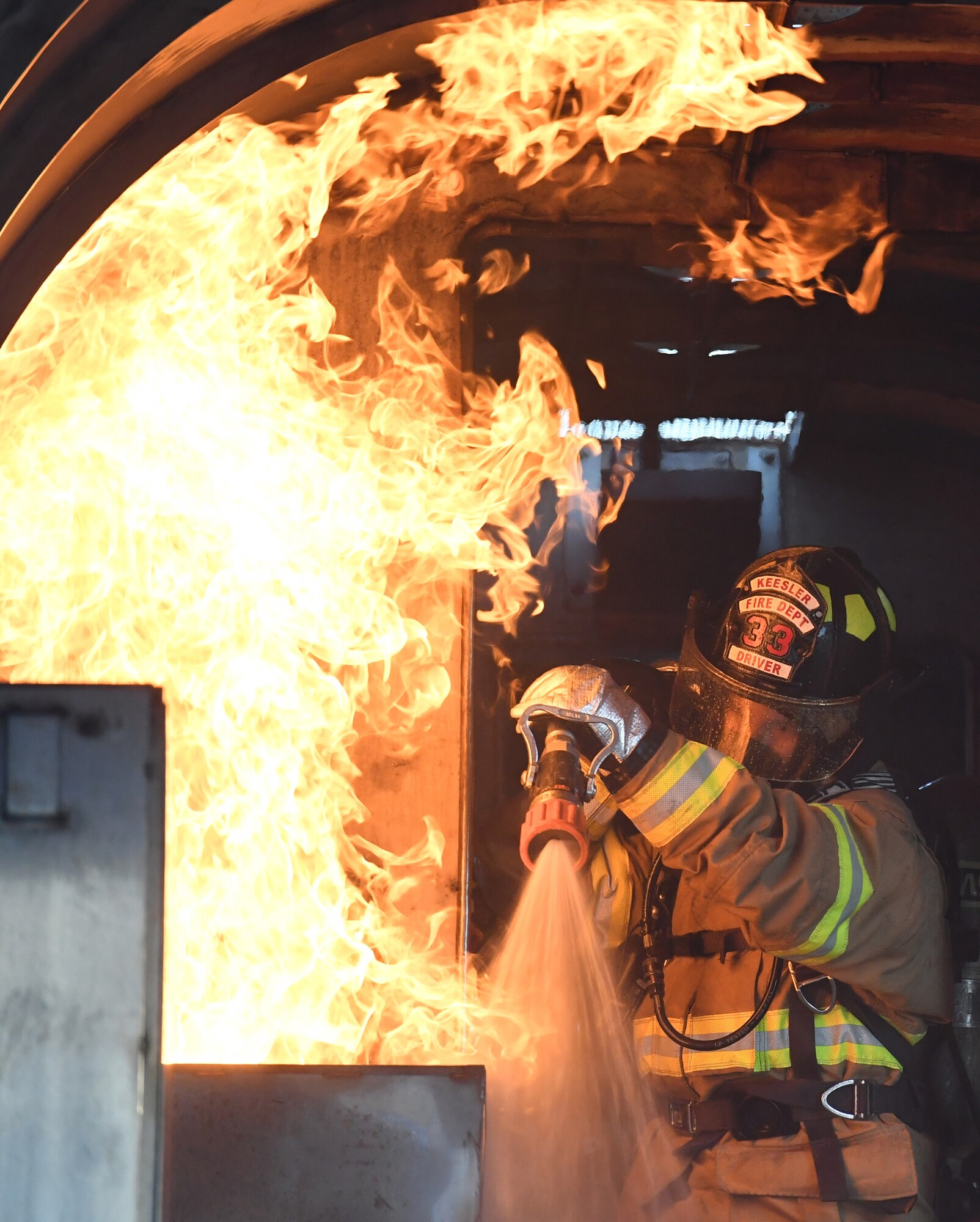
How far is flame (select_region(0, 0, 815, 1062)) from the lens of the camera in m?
3.29

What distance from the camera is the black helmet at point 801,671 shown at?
314 centimetres

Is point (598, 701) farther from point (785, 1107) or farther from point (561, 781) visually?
point (785, 1107)

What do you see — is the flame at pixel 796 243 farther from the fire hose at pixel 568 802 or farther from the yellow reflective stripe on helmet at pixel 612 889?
the yellow reflective stripe on helmet at pixel 612 889

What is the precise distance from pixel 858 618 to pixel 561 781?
98 centimetres

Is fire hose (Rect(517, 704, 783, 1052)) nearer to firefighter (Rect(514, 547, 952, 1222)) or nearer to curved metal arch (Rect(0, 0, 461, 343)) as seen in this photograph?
firefighter (Rect(514, 547, 952, 1222))

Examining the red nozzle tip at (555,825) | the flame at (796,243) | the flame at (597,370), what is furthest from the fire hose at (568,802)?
the flame at (796,243)

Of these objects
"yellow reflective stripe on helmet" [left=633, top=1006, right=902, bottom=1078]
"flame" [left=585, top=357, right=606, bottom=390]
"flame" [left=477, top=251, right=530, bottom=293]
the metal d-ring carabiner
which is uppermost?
"flame" [left=477, top=251, right=530, bottom=293]

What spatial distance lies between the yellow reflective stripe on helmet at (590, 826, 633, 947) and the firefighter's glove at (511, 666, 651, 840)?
0.63 metres

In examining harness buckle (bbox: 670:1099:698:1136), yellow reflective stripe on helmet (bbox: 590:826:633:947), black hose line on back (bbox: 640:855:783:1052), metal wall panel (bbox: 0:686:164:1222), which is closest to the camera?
metal wall panel (bbox: 0:686:164:1222)

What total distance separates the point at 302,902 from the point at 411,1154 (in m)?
1.48

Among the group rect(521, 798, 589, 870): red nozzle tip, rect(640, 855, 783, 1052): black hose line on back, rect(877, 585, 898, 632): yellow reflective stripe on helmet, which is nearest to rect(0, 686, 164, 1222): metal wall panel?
rect(521, 798, 589, 870): red nozzle tip

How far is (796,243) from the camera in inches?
152

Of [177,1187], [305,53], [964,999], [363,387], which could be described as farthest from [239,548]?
[964,999]

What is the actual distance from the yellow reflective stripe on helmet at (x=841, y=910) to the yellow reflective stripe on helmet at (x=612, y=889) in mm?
722
